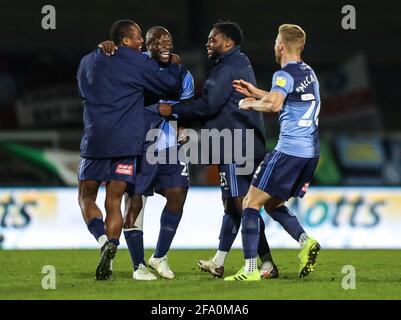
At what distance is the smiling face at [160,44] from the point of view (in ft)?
25.2

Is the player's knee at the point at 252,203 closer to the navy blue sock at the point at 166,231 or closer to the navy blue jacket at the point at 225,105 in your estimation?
the navy blue jacket at the point at 225,105

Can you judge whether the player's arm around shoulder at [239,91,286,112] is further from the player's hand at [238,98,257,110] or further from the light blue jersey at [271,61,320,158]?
the light blue jersey at [271,61,320,158]

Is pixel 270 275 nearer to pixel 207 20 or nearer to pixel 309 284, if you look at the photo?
pixel 309 284

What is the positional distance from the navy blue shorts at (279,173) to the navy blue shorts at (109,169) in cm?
91

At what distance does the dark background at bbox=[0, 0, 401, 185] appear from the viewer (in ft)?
68.5

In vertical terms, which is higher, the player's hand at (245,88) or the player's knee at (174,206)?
the player's hand at (245,88)

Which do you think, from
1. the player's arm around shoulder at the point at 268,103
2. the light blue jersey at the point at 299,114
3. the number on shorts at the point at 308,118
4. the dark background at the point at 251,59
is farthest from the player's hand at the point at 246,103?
the dark background at the point at 251,59

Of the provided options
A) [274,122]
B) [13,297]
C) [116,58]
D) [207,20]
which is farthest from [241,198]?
[207,20]

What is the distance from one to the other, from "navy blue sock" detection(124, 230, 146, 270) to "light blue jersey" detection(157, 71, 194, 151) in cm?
66

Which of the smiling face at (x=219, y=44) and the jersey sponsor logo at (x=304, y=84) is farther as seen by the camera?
the smiling face at (x=219, y=44)

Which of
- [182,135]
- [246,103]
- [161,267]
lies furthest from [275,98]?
[161,267]

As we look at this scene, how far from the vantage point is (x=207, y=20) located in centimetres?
2294

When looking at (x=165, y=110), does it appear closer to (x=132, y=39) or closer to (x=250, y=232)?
(x=132, y=39)

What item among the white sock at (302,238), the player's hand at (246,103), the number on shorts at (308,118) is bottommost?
the white sock at (302,238)
